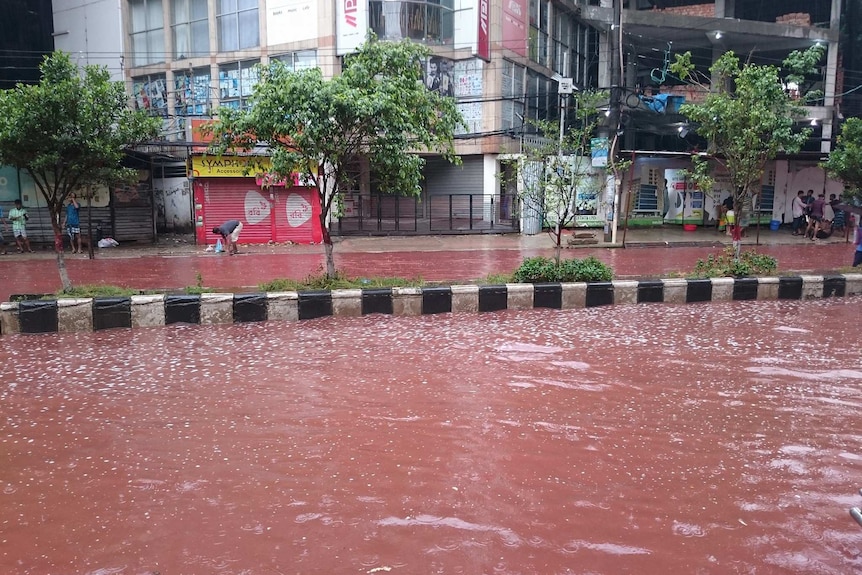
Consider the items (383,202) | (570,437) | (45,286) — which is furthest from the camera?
(383,202)

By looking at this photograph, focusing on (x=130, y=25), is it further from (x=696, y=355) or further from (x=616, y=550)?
(x=616, y=550)

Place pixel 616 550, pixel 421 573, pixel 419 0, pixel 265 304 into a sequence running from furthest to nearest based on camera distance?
1. pixel 419 0
2. pixel 265 304
3. pixel 616 550
4. pixel 421 573

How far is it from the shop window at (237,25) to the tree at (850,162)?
19089 mm

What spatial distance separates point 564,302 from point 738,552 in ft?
23.0

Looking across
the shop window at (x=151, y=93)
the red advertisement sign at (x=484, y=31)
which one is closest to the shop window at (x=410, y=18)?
the red advertisement sign at (x=484, y=31)

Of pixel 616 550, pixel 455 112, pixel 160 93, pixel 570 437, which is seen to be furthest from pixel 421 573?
pixel 160 93

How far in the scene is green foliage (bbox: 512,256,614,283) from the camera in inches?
417

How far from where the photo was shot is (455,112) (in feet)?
34.8

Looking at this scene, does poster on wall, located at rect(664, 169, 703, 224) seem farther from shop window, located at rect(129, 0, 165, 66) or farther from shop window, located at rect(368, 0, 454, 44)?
shop window, located at rect(129, 0, 165, 66)

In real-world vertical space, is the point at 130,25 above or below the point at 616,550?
above

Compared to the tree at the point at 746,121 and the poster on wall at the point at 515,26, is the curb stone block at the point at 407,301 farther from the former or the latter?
the poster on wall at the point at 515,26

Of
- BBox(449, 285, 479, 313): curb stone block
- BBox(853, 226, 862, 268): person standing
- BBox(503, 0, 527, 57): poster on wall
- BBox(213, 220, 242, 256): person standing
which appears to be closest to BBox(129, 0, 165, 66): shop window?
BBox(213, 220, 242, 256): person standing

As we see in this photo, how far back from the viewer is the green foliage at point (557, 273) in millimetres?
10602

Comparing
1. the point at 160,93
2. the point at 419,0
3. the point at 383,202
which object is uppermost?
the point at 419,0
